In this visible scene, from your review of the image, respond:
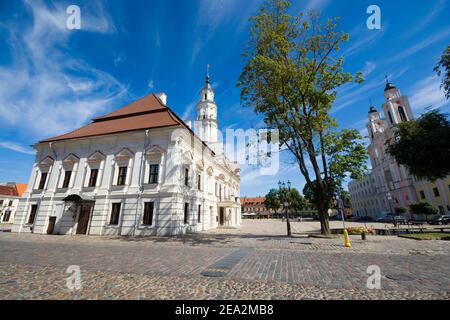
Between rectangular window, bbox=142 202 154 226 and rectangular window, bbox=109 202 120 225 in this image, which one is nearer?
rectangular window, bbox=142 202 154 226

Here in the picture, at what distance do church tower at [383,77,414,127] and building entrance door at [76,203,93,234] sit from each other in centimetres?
6283

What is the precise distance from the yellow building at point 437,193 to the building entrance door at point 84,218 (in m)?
55.7

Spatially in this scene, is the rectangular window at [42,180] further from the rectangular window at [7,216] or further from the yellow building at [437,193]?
the yellow building at [437,193]

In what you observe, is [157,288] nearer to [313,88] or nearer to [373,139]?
[313,88]

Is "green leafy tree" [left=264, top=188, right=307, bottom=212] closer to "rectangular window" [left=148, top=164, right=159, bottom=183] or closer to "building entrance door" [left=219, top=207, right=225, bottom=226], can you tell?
"building entrance door" [left=219, top=207, right=225, bottom=226]

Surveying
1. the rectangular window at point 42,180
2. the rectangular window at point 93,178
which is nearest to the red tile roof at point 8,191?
the rectangular window at point 42,180

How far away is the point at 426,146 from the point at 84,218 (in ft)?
112

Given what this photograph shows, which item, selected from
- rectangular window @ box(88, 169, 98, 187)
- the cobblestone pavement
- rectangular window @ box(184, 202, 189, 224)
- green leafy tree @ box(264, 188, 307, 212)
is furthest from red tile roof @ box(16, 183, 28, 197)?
green leafy tree @ box(264, 188, 307, 212)

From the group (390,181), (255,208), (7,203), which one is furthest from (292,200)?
(7,203)

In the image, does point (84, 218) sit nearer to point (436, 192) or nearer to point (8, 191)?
point (8, 191)

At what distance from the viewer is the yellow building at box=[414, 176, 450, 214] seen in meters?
37.7

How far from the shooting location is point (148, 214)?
1866 cm

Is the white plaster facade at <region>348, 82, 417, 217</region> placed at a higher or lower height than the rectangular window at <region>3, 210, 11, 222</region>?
higher
